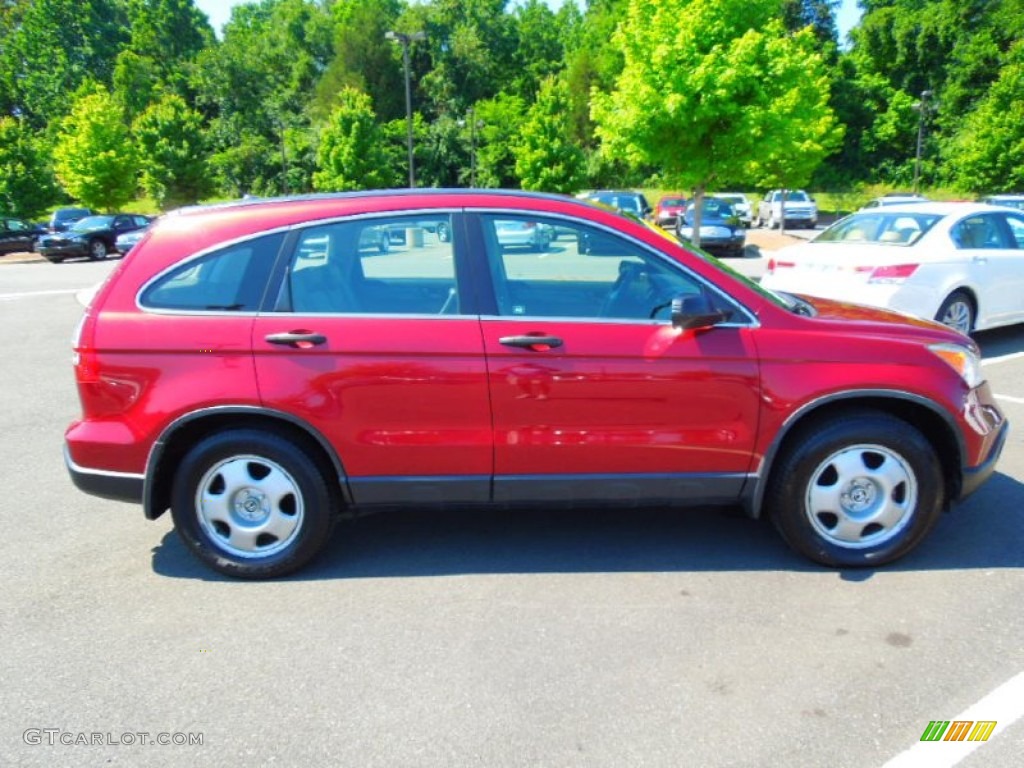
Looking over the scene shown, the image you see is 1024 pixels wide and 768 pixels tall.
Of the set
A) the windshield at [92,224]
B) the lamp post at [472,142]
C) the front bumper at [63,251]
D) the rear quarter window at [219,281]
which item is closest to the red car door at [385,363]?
the rear quarter window at [219,281]

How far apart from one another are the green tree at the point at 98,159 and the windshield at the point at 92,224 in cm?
1002

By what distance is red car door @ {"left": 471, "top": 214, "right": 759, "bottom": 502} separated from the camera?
10.6 feet

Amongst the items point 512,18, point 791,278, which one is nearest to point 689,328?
point 791,278

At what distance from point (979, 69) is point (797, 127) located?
2000 inches

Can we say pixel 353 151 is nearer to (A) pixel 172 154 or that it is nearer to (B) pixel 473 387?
(A) pixel 172 154

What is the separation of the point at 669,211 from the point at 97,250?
22.4m

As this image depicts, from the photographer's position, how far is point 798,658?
283 cm

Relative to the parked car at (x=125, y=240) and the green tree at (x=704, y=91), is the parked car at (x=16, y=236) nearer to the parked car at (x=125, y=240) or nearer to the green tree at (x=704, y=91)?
the parked car at (x=125, y=240)

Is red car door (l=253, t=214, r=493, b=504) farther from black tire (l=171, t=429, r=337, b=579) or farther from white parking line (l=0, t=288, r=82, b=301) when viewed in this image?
white parking line (l=0, t=288, r=82, b=301)

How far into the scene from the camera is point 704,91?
12.7 m

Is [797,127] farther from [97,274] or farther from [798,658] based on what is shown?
[97,274]

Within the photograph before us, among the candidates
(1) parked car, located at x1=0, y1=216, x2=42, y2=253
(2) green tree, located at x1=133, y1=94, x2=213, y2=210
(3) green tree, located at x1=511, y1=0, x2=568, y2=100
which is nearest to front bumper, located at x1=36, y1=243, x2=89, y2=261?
(1) parked car, located at x1=0, y1=216, x2=42, y2=253

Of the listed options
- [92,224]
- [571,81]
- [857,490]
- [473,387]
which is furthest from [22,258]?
[571,81]

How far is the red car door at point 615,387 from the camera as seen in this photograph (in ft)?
10.6
